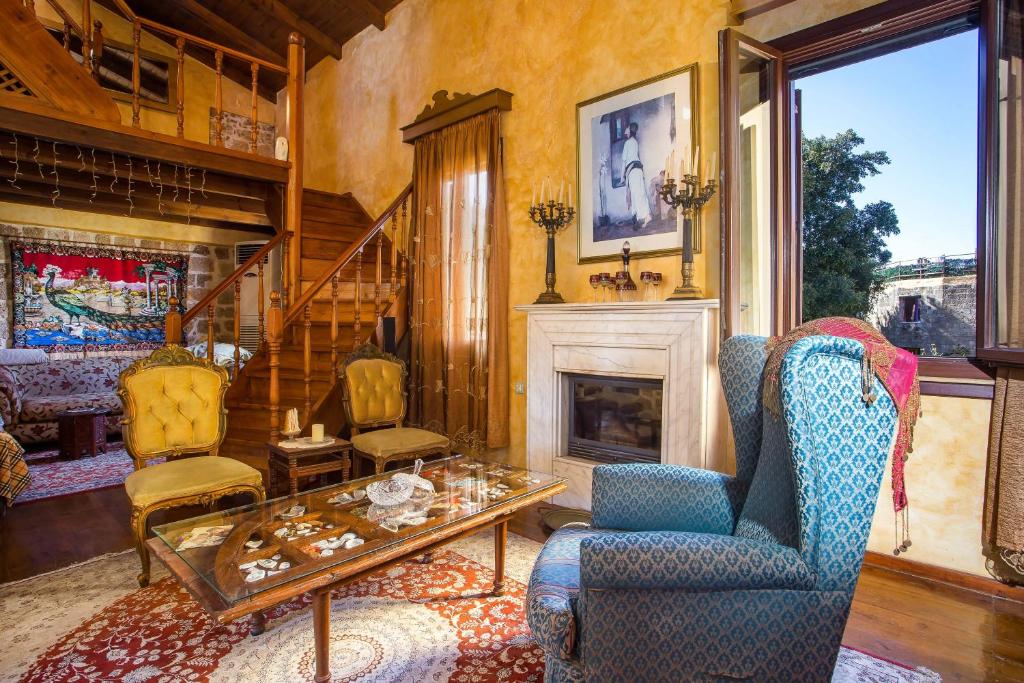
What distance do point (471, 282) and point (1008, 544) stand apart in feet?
10.7

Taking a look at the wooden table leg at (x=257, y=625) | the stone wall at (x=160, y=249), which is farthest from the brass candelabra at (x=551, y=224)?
the stone wall at (x=160, y=249)

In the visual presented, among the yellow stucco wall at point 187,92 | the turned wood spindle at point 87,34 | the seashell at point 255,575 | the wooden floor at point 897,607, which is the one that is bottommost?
the wooden floor at point 897,607

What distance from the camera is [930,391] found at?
8.21 ft

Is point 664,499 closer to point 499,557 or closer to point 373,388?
point 499,557

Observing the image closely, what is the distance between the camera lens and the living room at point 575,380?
1.38 metres

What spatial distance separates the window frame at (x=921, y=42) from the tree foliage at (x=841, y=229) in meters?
0.09

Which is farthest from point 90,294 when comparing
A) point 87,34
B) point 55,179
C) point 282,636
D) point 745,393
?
point 745,393

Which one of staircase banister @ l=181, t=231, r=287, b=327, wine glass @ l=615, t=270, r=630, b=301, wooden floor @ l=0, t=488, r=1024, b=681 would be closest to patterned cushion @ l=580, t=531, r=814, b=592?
wooden floor @ l=0, t=488, r=1024, b=681

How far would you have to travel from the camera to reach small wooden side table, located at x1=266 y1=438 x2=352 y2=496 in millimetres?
3037

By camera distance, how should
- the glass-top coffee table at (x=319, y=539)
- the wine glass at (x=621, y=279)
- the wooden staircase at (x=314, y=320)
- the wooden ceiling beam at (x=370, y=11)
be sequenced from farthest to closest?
1. the wooden ceiling beam at (x=370, y=11)
2. the wooden staircase at (x=314, y=320)
3. the wine glass at (x=621, y=279)
4. the glass-top coffee table at (x=319, y=539)

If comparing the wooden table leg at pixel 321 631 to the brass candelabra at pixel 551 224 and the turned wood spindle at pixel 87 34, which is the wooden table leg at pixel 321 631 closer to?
the brass candelabra at pixel 551 224

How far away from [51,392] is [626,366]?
5618 mm

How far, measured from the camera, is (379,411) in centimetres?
379

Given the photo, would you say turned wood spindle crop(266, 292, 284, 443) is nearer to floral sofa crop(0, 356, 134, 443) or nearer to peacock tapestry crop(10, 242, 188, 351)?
floral sofa crop(0, 356, 134, 443)
